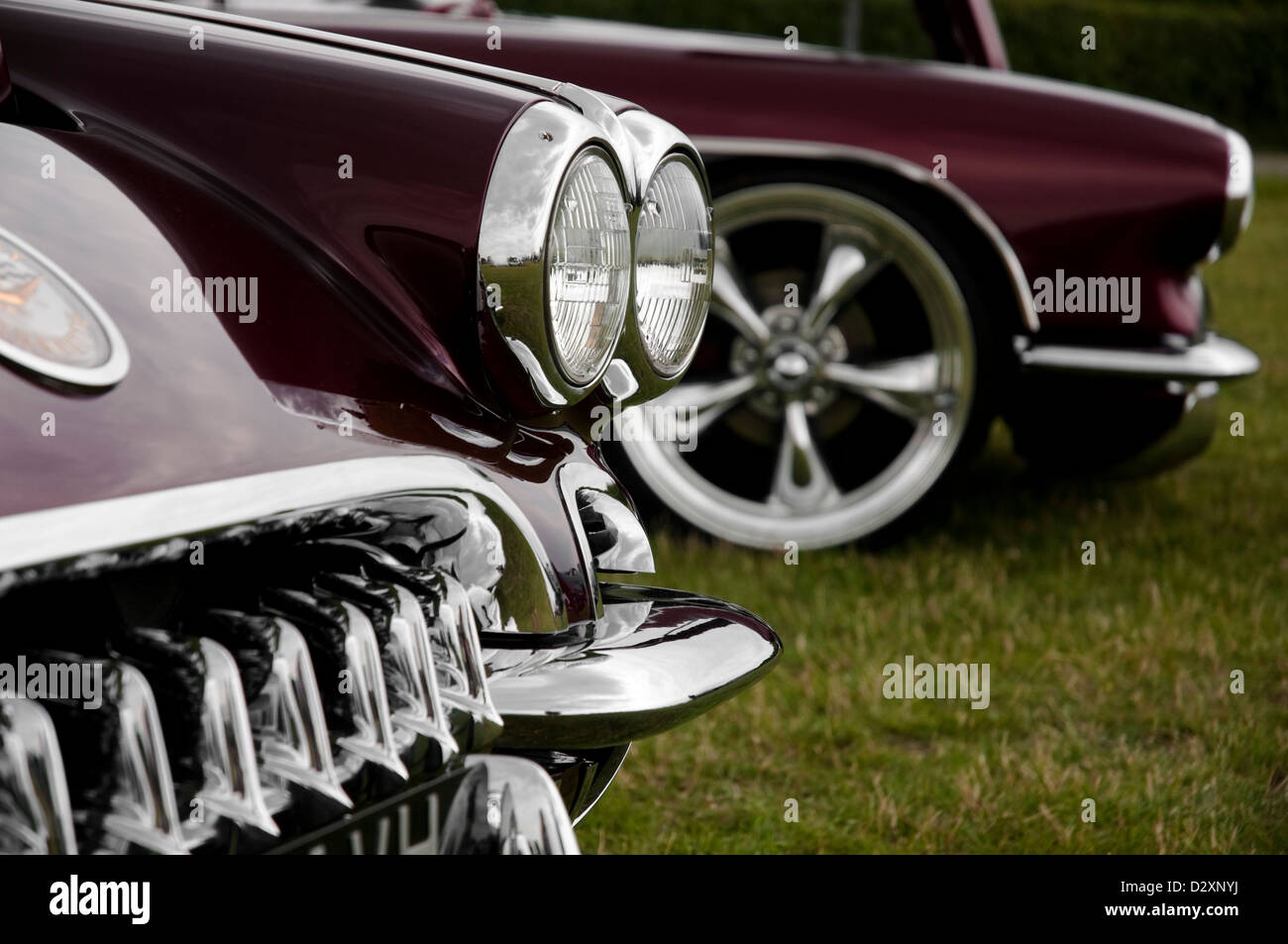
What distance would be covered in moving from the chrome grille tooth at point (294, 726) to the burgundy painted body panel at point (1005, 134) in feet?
7.65

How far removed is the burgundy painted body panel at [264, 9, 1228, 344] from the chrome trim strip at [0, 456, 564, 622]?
2103 millimetres

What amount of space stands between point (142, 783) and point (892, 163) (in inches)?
105

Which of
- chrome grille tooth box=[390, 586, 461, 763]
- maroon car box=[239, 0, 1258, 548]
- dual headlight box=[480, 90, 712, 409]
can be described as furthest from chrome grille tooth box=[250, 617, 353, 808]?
maroon car box=[239, 0, 1258, 548]

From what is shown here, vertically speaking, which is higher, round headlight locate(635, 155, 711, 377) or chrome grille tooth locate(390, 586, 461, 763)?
round headlight locate(635, 155, 711, 377)

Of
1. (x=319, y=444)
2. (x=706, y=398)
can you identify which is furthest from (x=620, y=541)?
(x=706, y=398)

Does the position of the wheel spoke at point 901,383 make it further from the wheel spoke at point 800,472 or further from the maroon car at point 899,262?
the wheel spoke at point 800,472

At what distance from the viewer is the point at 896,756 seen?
2.51 metres

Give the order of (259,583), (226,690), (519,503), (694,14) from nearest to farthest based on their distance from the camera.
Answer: (226,690) < (259,583) < (519,503) < (694,14)

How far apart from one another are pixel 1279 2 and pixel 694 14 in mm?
11483

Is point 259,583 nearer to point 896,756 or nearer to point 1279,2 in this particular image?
point 896,756

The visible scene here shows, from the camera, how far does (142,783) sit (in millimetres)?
1032

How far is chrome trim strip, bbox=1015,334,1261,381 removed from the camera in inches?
130

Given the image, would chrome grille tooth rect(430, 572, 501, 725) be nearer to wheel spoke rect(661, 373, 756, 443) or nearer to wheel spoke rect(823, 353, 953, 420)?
wheel spoke rect(661, 373, 756, 443)

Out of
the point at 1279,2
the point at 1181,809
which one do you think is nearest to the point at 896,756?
the point at 1181,809
